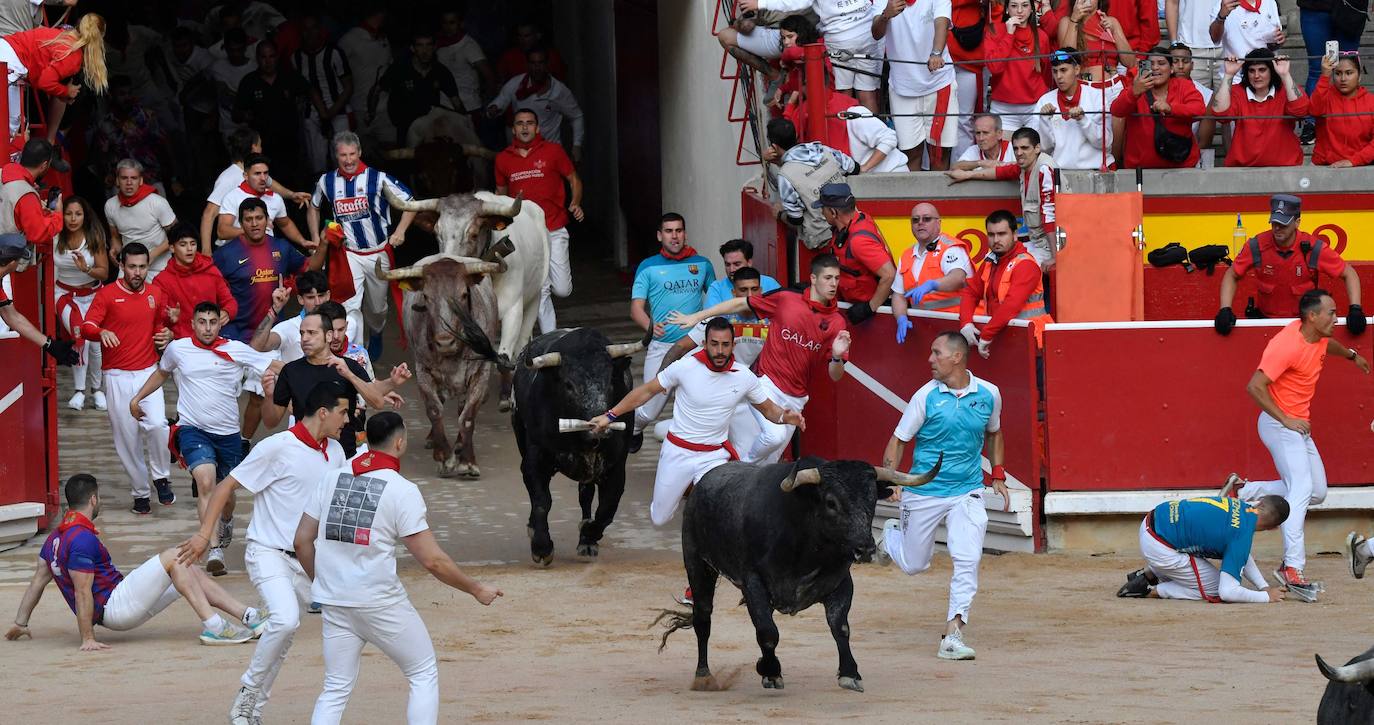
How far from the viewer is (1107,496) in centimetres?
1294

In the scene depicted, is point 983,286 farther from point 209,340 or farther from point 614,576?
point 209,340

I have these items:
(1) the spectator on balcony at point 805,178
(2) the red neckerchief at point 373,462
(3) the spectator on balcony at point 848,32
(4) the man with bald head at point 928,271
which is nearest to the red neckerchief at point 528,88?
(3) the spectator on balcony at point 848,32

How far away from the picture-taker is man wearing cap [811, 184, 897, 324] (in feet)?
44.2

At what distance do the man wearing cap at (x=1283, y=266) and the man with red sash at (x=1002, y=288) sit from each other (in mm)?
1225

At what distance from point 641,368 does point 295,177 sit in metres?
6.78

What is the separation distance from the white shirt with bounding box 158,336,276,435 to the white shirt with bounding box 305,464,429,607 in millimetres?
5249

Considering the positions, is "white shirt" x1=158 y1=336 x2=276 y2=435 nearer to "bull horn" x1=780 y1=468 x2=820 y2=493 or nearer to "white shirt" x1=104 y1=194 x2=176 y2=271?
"white shirt" x1=104 y1=194 x2=176 y2=271

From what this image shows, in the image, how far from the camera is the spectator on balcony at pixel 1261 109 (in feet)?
49.8

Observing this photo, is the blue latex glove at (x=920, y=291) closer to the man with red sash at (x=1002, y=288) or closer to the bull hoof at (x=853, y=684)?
the man with red sash at (x=1002, y=288)

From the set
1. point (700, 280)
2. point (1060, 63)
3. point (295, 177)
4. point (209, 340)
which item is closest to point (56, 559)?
point (209, 340)

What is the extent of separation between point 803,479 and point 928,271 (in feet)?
17.0

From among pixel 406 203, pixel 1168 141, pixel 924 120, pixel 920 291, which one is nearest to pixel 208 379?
pixel 406 203

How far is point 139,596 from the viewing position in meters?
10.4

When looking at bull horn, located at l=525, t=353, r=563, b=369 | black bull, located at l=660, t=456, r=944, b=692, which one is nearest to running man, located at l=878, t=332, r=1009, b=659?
black bull, located at l=660, t=456, r=944, b=692
